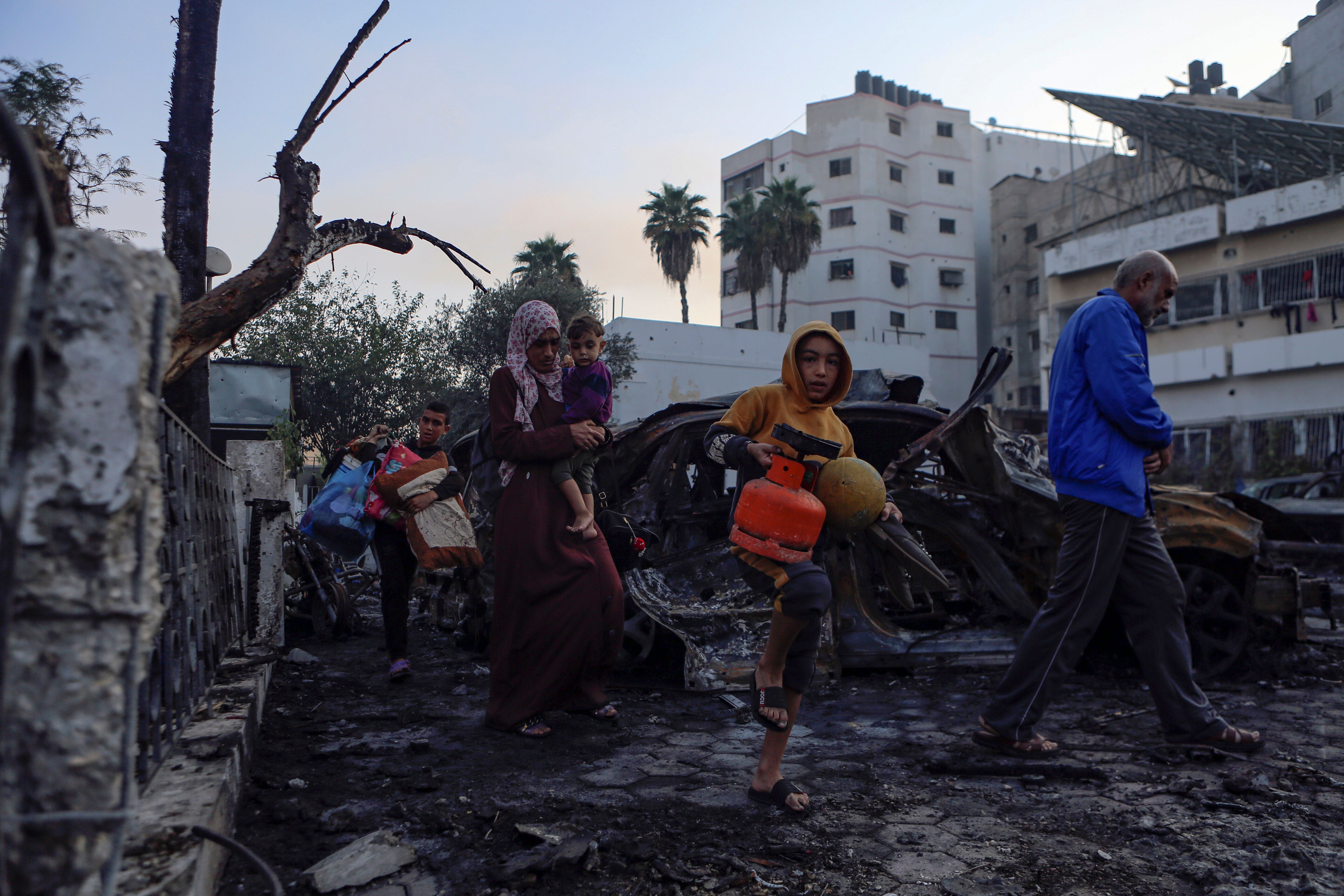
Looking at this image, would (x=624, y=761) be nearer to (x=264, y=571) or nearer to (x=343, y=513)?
(x=264, y=571)

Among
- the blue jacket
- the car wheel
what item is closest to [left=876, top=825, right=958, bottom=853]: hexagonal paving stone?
the blue jacket

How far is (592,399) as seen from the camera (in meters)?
4.07

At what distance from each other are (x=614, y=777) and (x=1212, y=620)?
3.77 metres

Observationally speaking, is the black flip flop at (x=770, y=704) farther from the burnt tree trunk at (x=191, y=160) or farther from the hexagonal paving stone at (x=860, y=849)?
the burnt tree trunk at (x=191, y=160)

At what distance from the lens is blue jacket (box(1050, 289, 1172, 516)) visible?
340 centimetres

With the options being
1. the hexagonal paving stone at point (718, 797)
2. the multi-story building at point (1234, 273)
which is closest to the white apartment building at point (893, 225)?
the multi-story building at point (1234, 273)

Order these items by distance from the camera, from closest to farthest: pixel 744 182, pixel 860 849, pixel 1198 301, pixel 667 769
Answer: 1. pixel 860 849
2. pixel 667 769
3. pixel 1198 301
4. pixel 744 182

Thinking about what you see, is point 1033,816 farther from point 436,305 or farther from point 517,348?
point 436,305

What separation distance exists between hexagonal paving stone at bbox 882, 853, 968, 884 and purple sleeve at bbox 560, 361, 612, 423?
221 centimetres

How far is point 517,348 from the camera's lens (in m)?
4.15

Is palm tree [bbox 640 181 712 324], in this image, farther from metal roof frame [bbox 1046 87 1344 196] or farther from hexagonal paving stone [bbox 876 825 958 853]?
hexagonal paving stone [bbox 876 825 958 853]

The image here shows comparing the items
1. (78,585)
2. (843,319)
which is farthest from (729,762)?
(843,319)

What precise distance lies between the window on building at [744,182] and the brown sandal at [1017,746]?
46.2 m

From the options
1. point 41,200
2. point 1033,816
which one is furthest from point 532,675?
point 41,200
